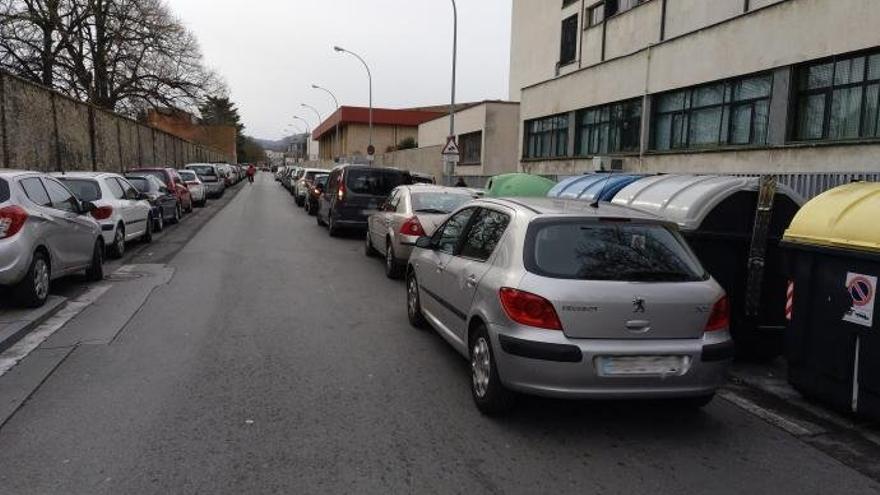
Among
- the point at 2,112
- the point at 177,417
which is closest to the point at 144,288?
the point at 177,417

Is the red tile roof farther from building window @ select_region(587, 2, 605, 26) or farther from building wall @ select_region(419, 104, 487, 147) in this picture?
building window @ select_region(587, 2, 605, 26)

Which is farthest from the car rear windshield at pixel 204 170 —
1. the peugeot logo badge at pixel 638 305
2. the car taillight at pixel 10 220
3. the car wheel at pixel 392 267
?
the peugeot logo badge at pixel 638 305

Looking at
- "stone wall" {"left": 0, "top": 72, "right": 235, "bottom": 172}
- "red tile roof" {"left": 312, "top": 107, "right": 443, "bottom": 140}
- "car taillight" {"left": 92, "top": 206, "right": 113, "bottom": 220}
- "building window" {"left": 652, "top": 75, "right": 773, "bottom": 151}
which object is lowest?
"car taillight" {"left": 92, "top": 206, "right": 113, "bottom": 220}

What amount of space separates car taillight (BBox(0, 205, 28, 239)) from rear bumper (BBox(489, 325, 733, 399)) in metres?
5.69

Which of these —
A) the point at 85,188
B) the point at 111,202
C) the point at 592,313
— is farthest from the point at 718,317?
the point at 85,188

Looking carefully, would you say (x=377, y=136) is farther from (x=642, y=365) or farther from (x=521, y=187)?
(x=642, y=365)

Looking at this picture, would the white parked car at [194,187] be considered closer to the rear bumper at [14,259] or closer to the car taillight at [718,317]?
the rear bumper at [14,259]

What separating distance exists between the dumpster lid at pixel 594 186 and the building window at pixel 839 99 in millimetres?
8564

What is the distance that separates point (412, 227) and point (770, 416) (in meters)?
6.41

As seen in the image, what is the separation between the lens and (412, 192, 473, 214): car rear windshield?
11352mm

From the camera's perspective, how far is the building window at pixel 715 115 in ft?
63.7

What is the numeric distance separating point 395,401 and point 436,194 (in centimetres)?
687

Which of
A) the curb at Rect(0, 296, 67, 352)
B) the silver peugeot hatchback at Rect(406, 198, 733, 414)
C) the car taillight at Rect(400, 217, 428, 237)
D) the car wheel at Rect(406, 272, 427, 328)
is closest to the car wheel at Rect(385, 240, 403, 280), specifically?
the car taillight at Rect(400, 217, 428, 237)

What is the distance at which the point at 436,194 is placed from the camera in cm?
1184
